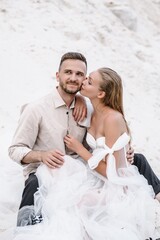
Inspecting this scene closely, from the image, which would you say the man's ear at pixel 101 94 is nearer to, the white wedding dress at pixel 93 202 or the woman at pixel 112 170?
the woman at pixel 112 170

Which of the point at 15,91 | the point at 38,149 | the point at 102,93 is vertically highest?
the point at 102,93

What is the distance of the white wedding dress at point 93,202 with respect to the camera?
9.95 ft

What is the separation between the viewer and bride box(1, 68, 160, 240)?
3049 mm

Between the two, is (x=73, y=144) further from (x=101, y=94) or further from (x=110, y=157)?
(x=101, y=94)

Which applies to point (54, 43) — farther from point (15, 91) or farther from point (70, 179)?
point (70, 179)

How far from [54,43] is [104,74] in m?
5.11

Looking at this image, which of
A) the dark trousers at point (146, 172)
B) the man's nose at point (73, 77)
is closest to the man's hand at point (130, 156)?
the dark trousers at point (146, 172)

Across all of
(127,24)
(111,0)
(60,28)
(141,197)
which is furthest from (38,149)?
(111,0)

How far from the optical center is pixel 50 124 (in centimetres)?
361

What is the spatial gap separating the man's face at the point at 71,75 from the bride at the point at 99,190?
79mm

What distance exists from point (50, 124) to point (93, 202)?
757 millimetres

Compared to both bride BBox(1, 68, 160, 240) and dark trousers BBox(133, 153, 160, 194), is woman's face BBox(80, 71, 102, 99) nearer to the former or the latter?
bride BBox(1, 68, 160, 240)

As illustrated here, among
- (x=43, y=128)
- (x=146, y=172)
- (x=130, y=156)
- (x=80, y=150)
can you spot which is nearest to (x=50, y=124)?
(x=43, y=128)

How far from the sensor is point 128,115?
728 cm
